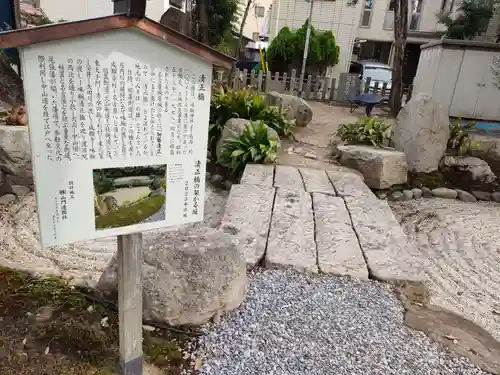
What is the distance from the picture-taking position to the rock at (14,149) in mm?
5508

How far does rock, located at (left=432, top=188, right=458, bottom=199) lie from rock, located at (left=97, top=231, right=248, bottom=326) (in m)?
5.22

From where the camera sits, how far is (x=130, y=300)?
2035 millimetres

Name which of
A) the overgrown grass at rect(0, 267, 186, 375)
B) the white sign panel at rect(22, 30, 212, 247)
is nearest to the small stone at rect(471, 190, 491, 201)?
the overgrown grass at rect(0, 267, 186, 375)

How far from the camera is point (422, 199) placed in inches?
264

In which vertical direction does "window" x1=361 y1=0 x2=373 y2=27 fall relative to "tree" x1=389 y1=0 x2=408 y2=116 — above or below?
above

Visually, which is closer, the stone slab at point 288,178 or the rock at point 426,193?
the stone slab at point 288,178

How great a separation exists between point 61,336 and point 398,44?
11.3 meters

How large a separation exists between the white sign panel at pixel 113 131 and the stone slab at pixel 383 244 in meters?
2.16

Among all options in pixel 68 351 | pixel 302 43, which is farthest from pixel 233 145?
pixel 302 43

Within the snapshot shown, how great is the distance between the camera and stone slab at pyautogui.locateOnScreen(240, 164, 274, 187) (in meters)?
5.43

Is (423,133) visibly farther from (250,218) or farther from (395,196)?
(250,218)

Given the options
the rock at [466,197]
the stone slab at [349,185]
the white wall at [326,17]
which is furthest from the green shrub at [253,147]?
the white wall at [326,17]

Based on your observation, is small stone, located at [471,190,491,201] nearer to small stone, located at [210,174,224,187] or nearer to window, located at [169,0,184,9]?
small stone, located at [210,174,224,187]

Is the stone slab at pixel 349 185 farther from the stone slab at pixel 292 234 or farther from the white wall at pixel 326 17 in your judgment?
the white wall at pixel 326 17
